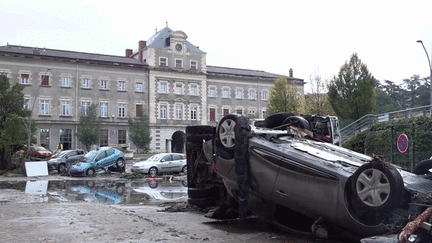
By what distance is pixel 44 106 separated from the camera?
2153 inches

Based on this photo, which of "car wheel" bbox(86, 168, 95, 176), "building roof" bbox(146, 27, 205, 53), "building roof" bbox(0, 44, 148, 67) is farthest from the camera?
"building roof" bbox(146, 27, 205, 53)

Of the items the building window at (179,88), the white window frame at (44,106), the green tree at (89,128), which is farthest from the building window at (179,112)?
the white window frame at (44,106)

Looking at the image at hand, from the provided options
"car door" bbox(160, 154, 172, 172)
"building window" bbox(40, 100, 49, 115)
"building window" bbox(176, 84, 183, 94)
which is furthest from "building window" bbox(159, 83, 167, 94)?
"car door" bbox(160, 154, 172, 172)

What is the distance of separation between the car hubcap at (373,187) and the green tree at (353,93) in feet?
119

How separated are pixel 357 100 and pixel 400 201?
36444 millimetres

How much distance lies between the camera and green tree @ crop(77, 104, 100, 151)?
52094mm

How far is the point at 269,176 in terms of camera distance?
6.45 metres

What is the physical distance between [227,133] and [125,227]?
2.67m

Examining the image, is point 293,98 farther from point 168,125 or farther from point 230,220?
point 230,220

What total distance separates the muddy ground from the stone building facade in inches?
1765

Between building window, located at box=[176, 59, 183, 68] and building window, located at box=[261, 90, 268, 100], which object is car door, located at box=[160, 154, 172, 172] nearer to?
building window, located at box=[176, 59, 183, 68]

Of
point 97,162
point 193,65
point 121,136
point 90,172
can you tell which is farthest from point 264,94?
point 90,172

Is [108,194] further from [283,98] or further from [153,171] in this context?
[283,98]

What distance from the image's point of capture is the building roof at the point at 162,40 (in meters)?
61.6
